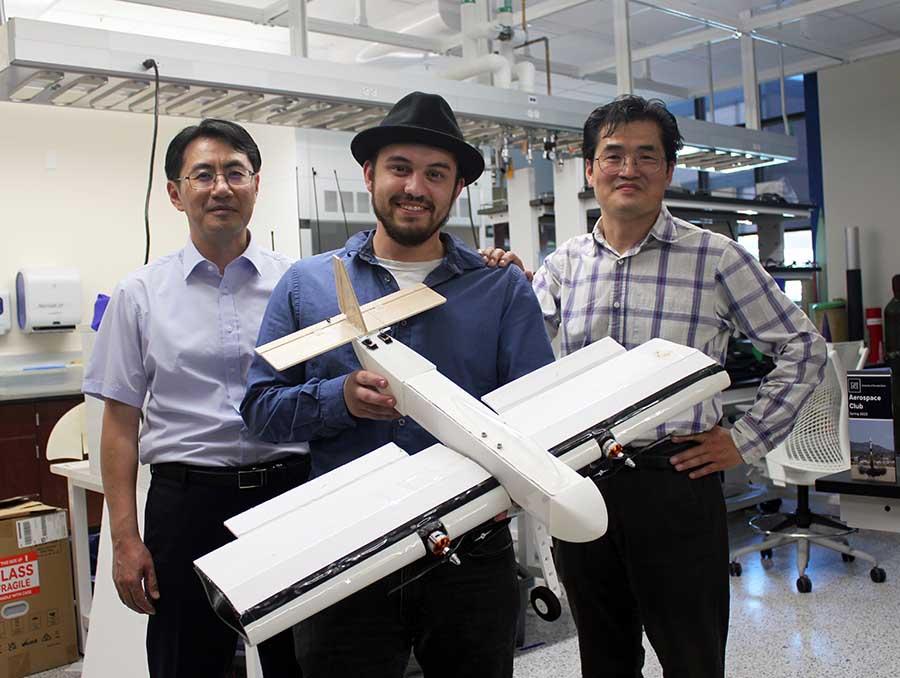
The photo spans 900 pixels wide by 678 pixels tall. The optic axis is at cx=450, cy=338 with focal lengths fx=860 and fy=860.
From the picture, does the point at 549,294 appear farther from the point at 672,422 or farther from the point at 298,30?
the point at 298,30

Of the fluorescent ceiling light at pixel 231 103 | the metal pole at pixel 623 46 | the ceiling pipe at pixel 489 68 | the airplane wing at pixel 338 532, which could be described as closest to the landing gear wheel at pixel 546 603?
the airplane wing at pixel 338 532

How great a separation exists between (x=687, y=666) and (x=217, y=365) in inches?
44.1

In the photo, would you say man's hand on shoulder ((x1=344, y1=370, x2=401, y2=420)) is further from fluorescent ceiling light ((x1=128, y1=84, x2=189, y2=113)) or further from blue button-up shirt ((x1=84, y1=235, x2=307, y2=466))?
fluorescent ceiling light ((x1=128, y1=84, x2=189, y2=113))

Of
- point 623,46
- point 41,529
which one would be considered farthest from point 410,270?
point 623,46

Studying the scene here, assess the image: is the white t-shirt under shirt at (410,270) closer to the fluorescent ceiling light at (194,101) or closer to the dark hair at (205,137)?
the dark hair at (205,137)

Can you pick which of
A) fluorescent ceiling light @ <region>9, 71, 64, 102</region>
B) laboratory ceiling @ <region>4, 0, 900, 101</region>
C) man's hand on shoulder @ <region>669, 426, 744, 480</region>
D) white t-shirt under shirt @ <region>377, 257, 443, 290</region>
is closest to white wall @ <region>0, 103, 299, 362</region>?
laboratory ceiling @ <region>4, 0, 900, 101</region>

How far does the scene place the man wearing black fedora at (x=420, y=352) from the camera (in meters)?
1.31

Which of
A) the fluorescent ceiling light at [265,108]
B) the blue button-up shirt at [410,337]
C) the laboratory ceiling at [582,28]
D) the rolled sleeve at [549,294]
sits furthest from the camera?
the laboratory ceiling at [582,28]

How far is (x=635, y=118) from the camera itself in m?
1.79

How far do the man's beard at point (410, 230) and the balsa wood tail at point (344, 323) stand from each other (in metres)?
0.10

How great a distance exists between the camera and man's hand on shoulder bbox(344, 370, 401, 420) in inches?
49.6

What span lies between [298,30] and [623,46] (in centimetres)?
163

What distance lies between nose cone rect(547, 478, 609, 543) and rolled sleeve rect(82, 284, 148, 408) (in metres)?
1.07

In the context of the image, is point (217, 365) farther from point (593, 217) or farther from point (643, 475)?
point (593, 217)
